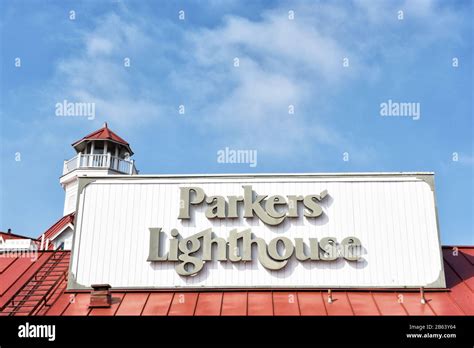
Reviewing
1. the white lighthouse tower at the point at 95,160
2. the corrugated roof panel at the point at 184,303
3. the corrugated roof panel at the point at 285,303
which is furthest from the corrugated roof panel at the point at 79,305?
the white lighthouse tower at the point at 95,160

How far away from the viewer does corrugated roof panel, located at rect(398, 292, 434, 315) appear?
1682 centimetres

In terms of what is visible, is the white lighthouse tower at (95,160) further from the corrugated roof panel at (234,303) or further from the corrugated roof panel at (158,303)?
the corrugated roof panel at (234,303)

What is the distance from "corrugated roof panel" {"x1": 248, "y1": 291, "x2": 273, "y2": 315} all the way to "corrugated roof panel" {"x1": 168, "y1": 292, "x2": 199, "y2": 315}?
5.76ft

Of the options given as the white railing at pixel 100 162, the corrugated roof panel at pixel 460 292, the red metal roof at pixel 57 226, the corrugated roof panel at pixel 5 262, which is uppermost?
the white railing at pixel 100 162

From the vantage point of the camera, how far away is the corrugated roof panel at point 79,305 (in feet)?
56.8

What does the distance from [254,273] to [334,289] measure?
2.65 meters

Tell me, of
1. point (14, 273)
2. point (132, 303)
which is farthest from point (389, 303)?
point (14, 273)

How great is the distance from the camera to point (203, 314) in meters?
16.9

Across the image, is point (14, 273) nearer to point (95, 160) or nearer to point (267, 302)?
point (267, 302)

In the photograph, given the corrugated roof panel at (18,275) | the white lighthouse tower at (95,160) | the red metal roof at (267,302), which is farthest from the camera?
the white lighthouse tower at (95,160)

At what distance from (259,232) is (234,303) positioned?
8.99ft

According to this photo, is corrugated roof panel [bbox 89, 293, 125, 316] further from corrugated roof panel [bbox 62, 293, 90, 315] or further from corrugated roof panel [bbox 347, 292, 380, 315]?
corrugated roof panel [bbox 347, 292, 380, 315]

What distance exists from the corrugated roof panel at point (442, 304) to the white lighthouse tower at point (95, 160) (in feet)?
91.5
